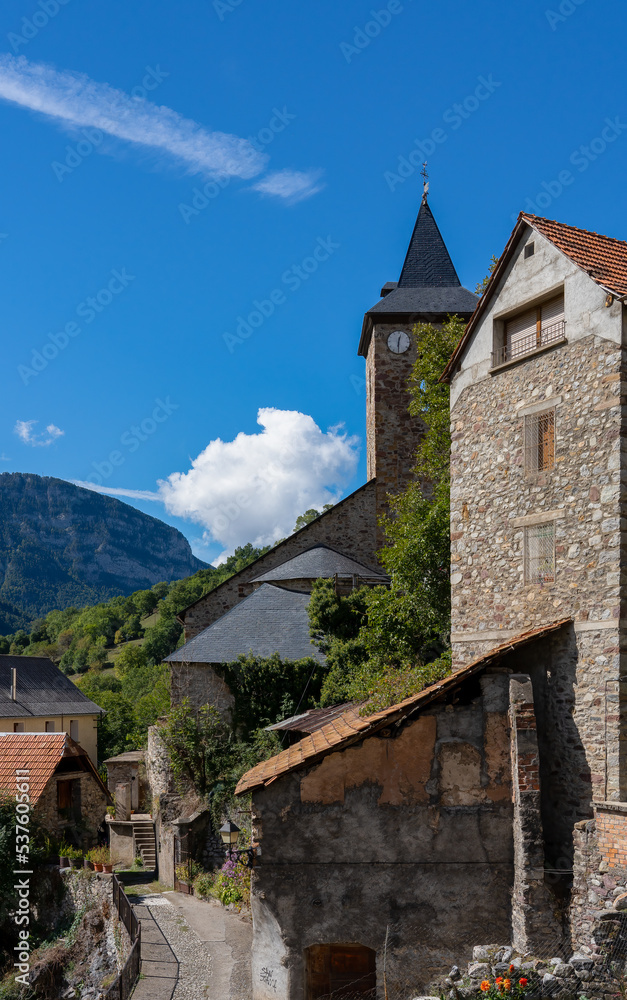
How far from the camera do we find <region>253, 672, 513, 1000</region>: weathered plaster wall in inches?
411

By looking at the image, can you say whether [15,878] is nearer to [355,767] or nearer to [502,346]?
[355,767]

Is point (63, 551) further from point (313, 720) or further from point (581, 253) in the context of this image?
point (581, 253)

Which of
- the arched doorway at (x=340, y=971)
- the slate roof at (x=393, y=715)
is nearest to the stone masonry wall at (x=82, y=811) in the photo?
the arched doorway at (x=340, y=971)

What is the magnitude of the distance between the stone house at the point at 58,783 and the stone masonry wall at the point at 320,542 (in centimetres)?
546

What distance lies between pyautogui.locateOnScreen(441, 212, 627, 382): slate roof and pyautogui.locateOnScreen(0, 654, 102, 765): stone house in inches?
1504

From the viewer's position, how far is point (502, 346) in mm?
12344

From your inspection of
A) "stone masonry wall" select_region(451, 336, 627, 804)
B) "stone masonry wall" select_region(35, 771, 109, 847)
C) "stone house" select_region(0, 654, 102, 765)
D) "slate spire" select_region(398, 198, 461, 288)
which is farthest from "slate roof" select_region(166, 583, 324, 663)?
"stone house" select_region(0, 654, 102, 765)

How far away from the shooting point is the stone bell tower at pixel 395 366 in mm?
28875

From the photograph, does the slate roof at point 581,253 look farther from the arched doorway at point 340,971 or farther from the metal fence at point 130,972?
the metal fence at point 130,972

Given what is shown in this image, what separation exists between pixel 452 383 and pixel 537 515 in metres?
3.11

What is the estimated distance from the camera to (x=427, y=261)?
32.4m

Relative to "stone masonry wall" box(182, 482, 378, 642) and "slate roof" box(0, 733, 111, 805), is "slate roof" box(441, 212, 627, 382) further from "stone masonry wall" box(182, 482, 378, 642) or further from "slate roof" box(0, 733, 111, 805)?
"slate roof" box(0, 733, 111, 805)

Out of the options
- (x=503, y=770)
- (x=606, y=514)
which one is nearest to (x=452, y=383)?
(x=606, y=514)

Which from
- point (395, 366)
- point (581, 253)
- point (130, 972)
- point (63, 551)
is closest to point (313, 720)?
point (130, 972)
